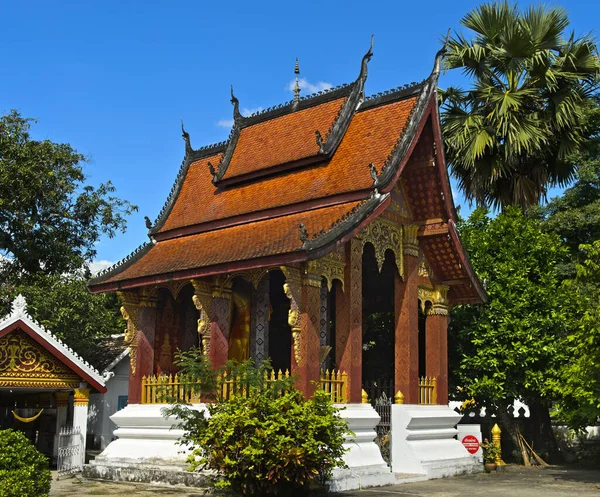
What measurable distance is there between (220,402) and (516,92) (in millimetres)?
15119

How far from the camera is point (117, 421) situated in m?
15.9

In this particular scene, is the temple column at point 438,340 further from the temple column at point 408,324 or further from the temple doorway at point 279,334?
the temple doorway at point 279,334

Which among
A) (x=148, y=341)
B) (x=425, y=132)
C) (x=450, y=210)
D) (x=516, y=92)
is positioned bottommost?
(x=148, y=341)

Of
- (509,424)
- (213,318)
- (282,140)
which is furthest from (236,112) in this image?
(509,424)

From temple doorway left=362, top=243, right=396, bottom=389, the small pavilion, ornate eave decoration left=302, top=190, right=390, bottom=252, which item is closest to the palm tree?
temple doorway left=362, top=243, right=396, bottom=389

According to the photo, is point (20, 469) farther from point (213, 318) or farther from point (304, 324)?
point (213, 318)

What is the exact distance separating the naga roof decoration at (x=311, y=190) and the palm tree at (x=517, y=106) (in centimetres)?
660

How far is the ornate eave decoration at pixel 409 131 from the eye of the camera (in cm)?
1443

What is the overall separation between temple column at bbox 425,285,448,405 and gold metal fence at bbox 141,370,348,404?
125 inches

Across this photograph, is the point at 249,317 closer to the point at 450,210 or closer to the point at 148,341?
the point at 148,341

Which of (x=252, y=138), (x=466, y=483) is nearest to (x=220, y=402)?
(x=466, y=483)

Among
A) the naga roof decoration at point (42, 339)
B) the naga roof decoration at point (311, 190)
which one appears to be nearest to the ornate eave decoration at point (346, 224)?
the naga roof decoration at point (311, 190)

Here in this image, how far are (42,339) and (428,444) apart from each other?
8.46m

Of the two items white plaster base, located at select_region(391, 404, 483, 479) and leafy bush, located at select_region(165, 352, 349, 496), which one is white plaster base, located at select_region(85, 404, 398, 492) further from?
leafy bush, located at select_region(165, 352, 349, 496)
